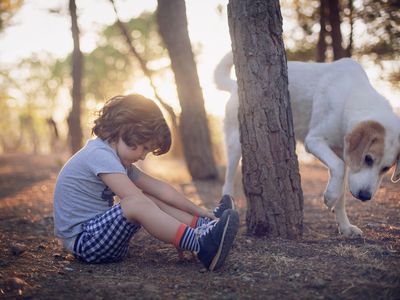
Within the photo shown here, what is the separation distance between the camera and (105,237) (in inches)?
111

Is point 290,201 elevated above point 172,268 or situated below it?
above

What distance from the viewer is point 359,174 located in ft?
11.5

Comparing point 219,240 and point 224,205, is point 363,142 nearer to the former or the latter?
point 224,205

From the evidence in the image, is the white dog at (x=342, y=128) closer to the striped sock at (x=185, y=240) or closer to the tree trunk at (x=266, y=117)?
the tree trunk at (x=266, y=117)

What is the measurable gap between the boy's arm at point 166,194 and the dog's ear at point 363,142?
130 centimetres

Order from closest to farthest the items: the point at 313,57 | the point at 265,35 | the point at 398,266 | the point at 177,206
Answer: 1. the point at 398,266
2. the point at 265,35
3. the point at 177,206
4. the point at 313,57

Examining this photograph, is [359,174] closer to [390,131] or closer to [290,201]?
[390,131]

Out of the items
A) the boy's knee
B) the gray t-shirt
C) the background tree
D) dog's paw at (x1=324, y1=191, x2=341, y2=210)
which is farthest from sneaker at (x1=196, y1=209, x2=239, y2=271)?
the background tree

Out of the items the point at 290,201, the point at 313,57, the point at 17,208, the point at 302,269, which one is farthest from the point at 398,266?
the point at 313,57

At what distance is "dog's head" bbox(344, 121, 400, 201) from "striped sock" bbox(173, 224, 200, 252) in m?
1.57

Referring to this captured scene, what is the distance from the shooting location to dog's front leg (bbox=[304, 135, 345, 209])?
349 centimetres

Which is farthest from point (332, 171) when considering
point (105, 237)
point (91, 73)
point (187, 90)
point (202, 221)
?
point (91, 73)

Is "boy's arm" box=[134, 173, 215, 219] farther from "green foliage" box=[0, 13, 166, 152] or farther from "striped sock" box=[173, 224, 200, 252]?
"green foliage" box=[0, 13, 166, 152]

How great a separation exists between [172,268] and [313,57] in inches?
355
